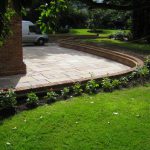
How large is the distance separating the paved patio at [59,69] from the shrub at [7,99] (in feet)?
5.91

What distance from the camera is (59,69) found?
13.1 m

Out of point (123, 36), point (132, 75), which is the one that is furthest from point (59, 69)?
point (123, 36)

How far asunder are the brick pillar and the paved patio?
1.13 feet

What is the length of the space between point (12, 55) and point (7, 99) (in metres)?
4.81

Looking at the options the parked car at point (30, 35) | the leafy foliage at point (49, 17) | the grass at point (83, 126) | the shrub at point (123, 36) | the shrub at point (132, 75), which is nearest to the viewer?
the leafy foliage at point (49, 17)

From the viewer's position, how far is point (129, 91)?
8.74 m

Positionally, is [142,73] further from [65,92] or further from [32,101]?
[32,101]

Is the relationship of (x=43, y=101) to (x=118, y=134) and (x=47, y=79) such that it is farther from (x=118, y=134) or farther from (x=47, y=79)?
(x=47, y=79)

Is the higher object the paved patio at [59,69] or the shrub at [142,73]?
the shrub at [142,73]

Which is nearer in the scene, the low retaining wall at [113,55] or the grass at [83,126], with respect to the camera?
the grass at [83,126]

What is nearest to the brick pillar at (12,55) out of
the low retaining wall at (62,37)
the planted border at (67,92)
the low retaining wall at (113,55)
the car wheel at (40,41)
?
the planted border at (67,92)

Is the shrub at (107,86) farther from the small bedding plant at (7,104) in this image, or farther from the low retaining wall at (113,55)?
the low retaining wall at (113,55)

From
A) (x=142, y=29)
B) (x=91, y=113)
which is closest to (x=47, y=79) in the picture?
(x=91, y=113)

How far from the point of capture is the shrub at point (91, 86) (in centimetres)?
850
